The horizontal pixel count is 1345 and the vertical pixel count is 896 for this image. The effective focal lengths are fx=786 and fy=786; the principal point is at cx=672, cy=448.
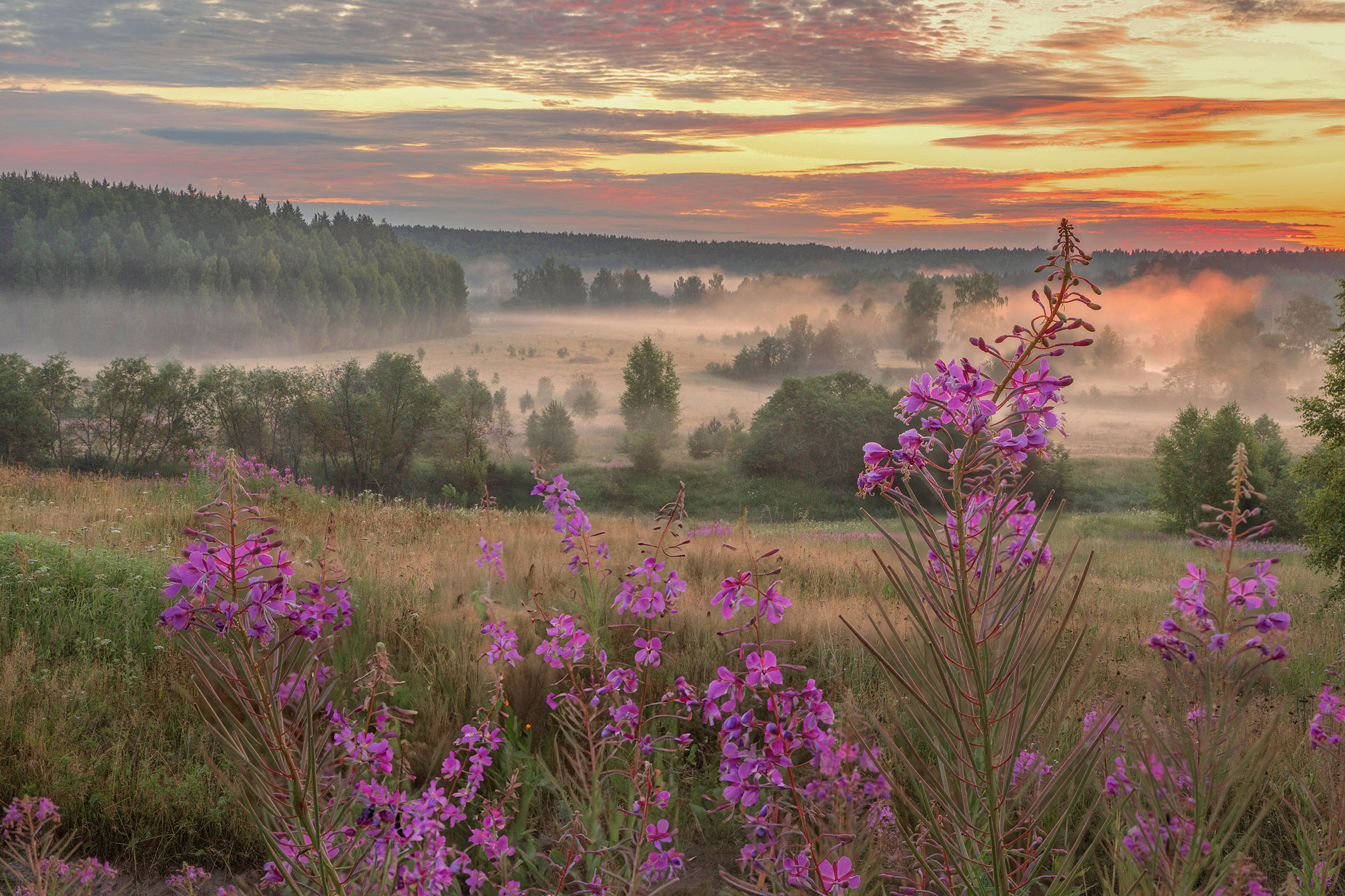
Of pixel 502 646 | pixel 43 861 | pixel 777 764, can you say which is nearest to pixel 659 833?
pixel 777 764

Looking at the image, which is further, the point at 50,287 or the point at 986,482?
the point at 50,287

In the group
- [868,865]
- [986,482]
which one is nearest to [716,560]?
[868,865]

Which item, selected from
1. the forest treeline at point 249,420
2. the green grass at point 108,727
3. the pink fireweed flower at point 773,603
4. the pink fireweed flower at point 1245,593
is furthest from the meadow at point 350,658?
the forest treeline at point 249,420

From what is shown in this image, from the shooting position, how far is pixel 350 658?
5621mm

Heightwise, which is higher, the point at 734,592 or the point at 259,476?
the point at 734,592

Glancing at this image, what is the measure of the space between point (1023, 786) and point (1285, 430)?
110 metres

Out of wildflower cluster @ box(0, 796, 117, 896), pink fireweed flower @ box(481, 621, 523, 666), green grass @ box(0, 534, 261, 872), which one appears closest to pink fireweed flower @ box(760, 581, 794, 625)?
pink fireweed flower @ box(481, 621, 523, 666)

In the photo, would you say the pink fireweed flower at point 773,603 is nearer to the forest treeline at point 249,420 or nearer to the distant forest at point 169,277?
the forest treeline at point 249,420

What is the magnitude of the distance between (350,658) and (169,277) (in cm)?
11826

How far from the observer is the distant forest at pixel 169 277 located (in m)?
100

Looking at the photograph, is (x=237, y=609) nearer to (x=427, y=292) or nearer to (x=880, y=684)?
(x=880, y=684)

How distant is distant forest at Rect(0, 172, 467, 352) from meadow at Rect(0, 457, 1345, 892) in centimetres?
10827

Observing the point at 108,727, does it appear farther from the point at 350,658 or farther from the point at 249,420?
the point at 249,420

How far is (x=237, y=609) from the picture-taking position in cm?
138
